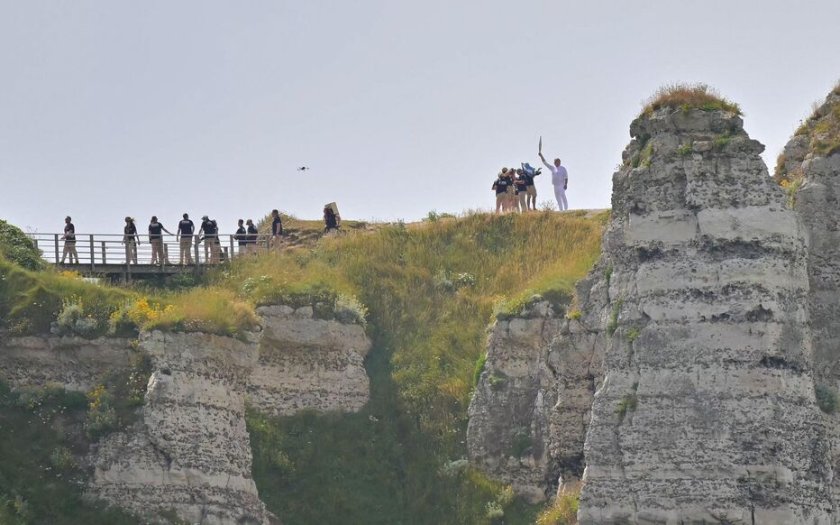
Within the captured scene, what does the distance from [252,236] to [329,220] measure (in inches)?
124

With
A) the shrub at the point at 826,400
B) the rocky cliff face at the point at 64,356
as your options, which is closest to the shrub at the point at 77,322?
the rocky cliff face at the point at 64,356

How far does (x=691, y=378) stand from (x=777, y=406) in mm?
2215

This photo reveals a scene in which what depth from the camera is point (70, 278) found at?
85188 millimetres

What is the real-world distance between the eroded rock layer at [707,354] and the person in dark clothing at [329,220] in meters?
23.8

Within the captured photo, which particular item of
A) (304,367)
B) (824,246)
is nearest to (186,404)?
(304,367)

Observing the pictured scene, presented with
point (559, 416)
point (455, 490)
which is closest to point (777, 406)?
point (559, 416)

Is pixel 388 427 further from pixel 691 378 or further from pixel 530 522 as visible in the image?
pixel 691 378

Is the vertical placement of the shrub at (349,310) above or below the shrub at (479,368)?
above

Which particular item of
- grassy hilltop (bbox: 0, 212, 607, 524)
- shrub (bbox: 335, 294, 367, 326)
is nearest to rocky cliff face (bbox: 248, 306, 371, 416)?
shrub (bbox: 335, 294, 367, 326)

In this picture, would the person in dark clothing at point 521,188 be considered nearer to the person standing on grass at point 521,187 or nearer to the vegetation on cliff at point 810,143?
the person standing on grass at point 521,187

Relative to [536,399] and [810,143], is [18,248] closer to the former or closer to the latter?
[536,399]

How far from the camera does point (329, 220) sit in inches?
3762

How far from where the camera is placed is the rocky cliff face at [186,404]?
259 feet

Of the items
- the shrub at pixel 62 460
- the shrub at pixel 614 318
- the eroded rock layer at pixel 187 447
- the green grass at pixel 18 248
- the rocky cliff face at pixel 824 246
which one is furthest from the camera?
the green grass at pixel 18 248
